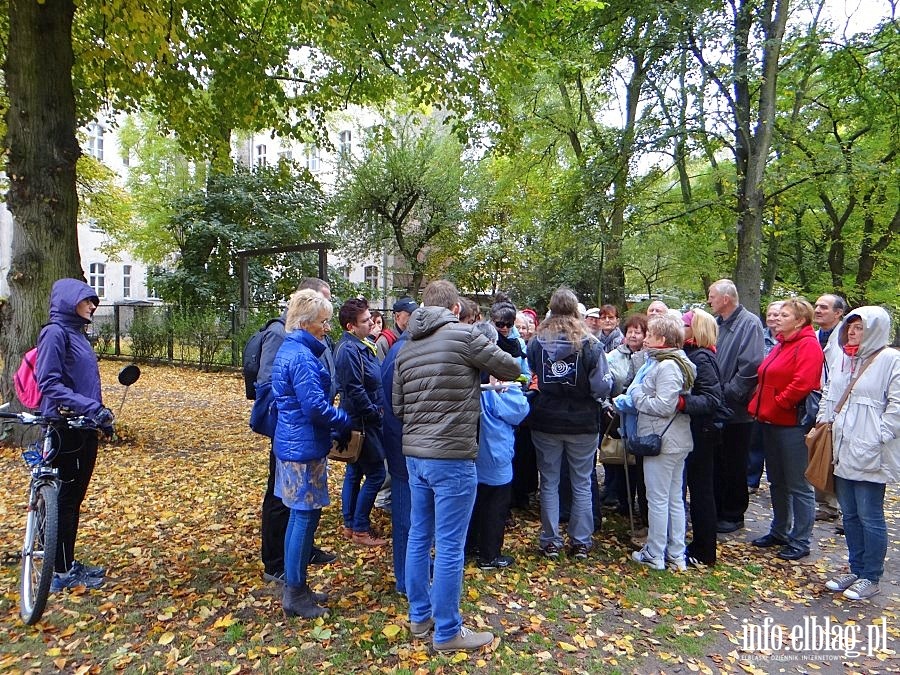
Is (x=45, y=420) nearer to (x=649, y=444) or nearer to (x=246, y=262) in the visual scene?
(x=649, y=444)

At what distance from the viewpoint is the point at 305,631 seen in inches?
140

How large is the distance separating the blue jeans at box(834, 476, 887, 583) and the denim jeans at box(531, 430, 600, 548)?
173 centimetres

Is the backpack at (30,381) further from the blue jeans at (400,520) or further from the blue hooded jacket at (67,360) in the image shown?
the blue jeans at (400,520)

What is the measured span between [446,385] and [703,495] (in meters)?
2.51

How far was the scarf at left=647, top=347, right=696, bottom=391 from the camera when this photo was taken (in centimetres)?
430

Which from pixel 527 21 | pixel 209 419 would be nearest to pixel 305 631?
pixel 209 419

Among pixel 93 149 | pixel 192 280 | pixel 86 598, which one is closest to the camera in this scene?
pixel 86 598

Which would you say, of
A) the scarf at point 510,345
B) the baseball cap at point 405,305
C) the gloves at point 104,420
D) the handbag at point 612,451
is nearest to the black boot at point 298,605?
the gloves at point 104,420

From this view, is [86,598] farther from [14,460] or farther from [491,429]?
[14,460]

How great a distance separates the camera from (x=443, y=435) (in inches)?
126

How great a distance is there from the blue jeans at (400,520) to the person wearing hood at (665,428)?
1.85 m

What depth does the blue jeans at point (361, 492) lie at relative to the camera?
4.80 meters

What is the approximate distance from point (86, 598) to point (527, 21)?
8588 millimetres

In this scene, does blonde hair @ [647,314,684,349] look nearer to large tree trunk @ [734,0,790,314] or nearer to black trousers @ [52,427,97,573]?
black trousers @ [52,427,97,573]
